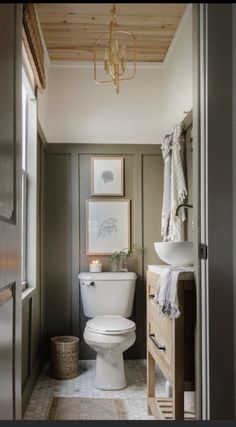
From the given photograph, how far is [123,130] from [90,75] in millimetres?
586

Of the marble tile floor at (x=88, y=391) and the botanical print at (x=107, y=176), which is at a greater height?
the botanical print at (x=107, y=176)

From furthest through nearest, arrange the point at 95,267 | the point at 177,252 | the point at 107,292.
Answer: the point at 95,267 < the point at 107,292 < the point at 177,252

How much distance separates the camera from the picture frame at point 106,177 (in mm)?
3721

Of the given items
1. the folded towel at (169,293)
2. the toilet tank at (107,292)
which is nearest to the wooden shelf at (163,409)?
the folded towel at (169,293)

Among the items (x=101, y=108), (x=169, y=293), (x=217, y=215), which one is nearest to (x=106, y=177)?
(x=101, y=108)

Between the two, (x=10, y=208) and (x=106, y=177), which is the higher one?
(x=106, y=177)

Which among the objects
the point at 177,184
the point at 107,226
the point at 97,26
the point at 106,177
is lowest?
the point at 107,226

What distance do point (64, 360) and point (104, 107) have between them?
2.18m

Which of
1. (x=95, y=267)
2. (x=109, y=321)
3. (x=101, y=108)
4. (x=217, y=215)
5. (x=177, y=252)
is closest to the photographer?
(x=217, y=215)

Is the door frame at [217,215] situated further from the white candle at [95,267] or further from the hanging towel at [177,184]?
the white candle at [95,267]

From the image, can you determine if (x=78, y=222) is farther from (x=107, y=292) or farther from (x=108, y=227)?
(x=107, y=292)

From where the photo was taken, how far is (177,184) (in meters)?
2.95

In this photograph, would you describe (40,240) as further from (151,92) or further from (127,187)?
(151,92)

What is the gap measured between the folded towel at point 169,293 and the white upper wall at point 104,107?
2073 mm
